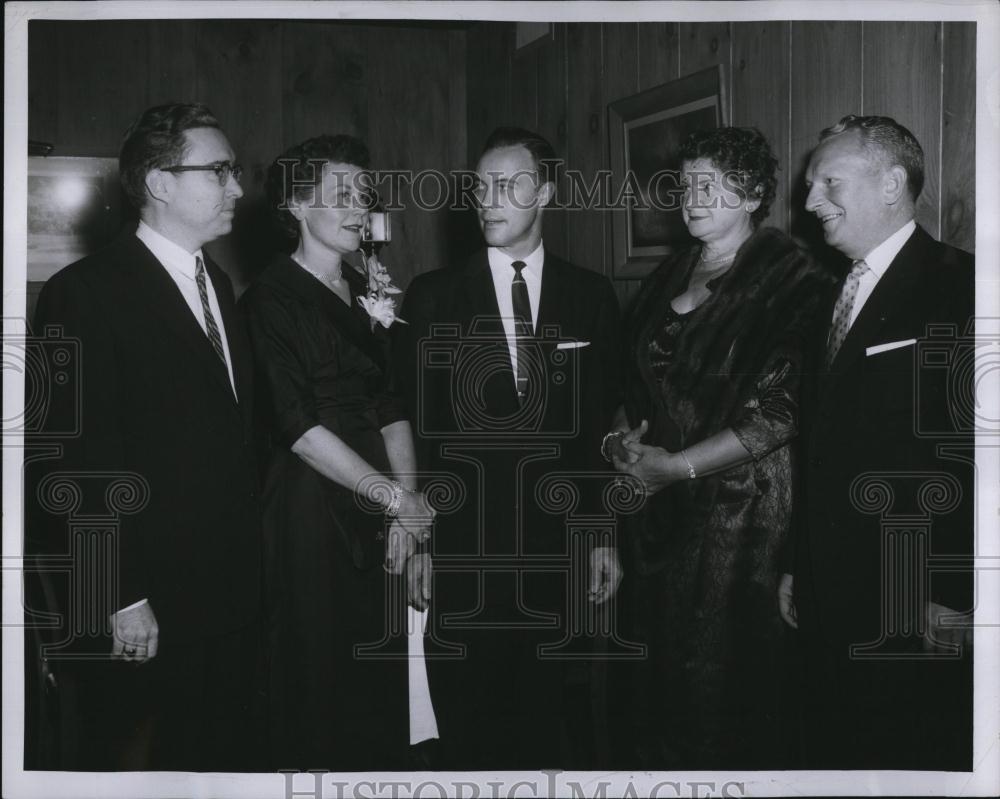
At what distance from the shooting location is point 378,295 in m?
1.74

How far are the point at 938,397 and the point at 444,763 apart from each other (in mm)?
1074

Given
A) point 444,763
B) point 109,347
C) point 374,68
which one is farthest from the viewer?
point 374,68

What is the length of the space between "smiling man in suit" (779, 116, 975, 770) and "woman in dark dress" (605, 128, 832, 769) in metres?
0.06

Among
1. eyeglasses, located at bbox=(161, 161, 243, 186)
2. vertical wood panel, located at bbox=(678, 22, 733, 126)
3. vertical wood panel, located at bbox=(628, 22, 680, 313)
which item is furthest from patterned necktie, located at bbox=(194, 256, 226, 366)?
vertical wood panel, located at bbox=(678, 22, 733, 126)

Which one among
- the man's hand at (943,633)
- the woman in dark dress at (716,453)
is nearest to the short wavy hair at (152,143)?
the woman in dark dress at (716,453)

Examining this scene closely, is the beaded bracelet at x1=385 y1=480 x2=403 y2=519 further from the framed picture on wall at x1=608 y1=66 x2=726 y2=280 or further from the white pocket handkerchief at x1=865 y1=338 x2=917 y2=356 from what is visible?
the white pocket handkerchief at x1=865 y1=338 x2=917 y2=356

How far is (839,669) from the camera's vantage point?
170 cm

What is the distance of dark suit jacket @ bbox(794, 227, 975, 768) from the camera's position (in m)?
1.64

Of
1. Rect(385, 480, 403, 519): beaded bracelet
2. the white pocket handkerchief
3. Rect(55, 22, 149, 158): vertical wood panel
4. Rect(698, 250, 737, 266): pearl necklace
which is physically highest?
Rect(55, 22, 149, 158): vertical wood panel

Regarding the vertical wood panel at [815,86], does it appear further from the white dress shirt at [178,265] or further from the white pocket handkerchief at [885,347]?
the white dress shirt at [178,265]

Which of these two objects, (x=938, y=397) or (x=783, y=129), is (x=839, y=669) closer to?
(x=938, y=397)

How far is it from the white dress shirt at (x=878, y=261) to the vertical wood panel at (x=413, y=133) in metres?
0.72

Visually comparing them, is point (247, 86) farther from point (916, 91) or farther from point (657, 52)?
point (916, 91)

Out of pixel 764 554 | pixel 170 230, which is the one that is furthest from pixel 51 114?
pixel 764 554
